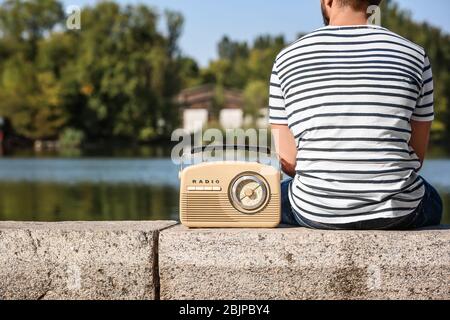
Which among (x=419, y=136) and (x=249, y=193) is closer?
(x=249, y=193)

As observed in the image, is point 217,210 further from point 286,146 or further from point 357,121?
point 357,121

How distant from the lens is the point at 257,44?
110 meters

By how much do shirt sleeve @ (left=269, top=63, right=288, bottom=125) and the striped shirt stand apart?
116 millimetres

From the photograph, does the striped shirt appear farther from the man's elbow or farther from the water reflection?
the water reflection

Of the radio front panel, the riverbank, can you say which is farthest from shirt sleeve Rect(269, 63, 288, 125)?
the riverbank

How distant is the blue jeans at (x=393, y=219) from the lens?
10.2 ft

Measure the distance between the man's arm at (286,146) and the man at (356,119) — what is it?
0.08m

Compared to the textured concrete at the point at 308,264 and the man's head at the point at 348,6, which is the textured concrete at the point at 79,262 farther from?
the man's head at the point at 348,6

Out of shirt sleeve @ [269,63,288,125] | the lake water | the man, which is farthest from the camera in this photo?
the lake water

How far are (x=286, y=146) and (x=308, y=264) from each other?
452mm

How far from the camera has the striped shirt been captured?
305cm

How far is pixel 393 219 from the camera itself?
3.11 metres

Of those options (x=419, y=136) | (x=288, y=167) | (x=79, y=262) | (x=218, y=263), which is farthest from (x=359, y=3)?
(x=79, y=262)
